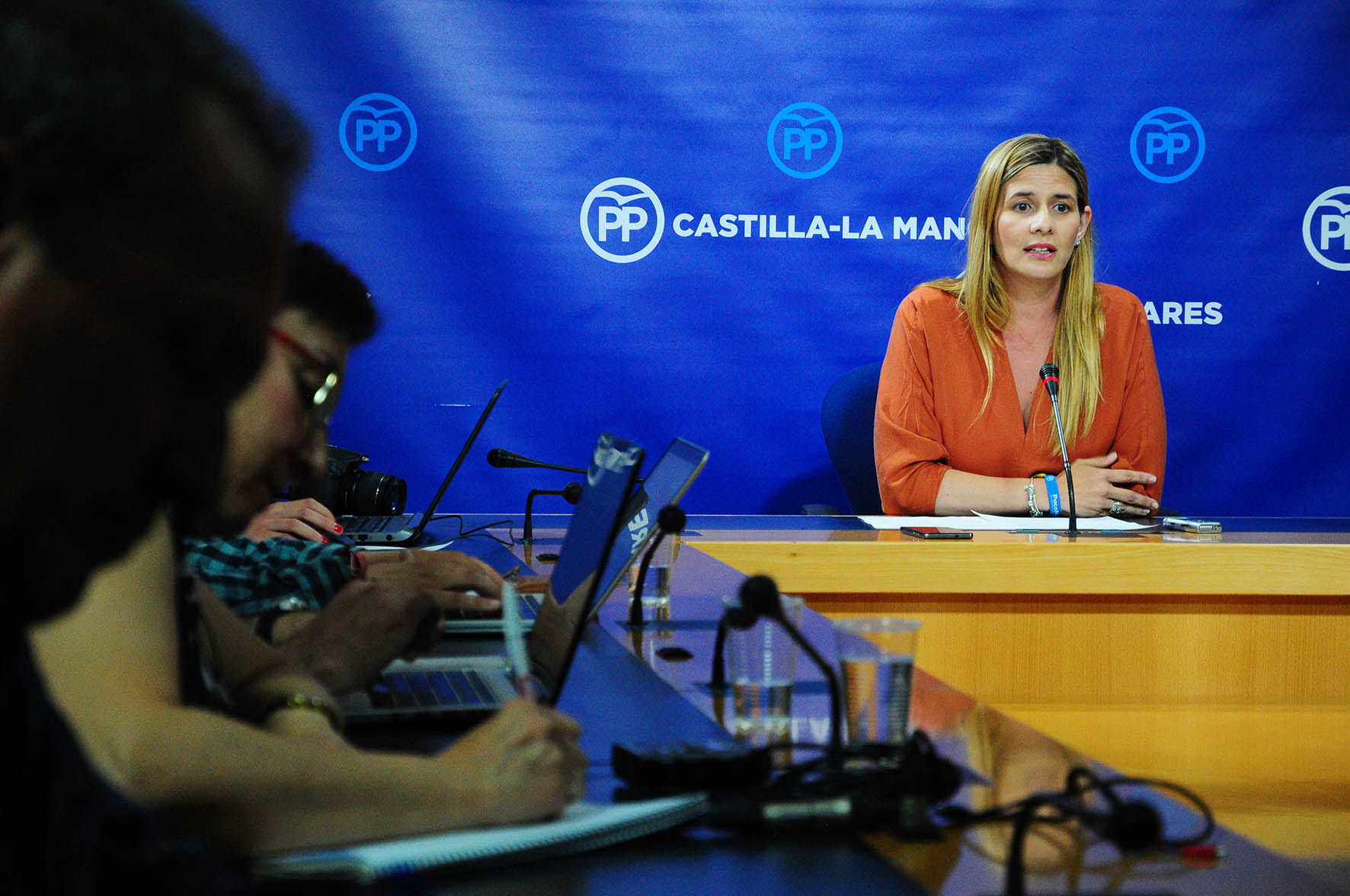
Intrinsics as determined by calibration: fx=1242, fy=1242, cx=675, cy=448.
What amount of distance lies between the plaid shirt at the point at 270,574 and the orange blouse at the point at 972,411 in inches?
75.9

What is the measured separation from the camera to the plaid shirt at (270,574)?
4.97ft

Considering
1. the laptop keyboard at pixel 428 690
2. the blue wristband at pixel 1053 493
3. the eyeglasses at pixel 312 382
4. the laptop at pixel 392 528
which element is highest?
the blue wristband at pixel 1053 493

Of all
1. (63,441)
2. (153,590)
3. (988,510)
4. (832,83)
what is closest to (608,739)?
(153,590)

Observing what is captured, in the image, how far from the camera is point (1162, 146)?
419 centimetres

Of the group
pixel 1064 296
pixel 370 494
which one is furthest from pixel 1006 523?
pixel 370 494

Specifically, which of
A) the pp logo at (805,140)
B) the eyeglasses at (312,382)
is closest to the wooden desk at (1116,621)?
the eyeglasses at (312,382)

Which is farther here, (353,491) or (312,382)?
(353,491)

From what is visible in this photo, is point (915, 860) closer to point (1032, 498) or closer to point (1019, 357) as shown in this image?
point (1032, 498)

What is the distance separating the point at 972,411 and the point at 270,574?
223cm

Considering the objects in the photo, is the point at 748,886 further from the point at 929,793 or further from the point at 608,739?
the point at 608,739

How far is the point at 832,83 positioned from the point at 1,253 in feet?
12.7

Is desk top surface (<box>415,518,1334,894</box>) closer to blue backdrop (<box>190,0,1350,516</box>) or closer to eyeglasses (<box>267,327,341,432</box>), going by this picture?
eyeglasses (<box>267,327,341,432</box>)

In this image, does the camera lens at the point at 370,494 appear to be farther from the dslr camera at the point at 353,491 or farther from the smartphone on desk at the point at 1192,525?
the smartphone on desk at the point at 1192,525

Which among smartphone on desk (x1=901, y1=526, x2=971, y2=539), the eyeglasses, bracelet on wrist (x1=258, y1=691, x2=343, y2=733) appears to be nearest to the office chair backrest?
smartphone on desk (x1=901, y1=526, x2=971, y2=539)
